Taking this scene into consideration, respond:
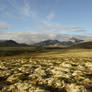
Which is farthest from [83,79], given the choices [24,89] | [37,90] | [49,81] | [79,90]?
[24,89]

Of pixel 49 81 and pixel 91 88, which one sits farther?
pixel 49 81

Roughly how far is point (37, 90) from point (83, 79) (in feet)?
29.9

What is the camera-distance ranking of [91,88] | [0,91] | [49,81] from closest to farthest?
1. [0,91]
2. [91,88]
3. [49,81]

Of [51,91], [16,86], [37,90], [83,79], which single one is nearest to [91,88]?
[83,79]

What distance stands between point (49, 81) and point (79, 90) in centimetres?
522

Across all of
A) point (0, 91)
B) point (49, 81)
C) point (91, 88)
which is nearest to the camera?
point (0, 91)

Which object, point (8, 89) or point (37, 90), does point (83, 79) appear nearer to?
point (37, 90)

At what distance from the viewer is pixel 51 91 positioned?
13484mm

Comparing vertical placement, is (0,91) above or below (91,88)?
above

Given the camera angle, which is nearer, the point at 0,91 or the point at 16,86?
the point at 0,91

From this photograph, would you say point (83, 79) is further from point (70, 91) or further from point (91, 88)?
point (70, 91)

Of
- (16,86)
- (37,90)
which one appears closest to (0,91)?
(16,86)

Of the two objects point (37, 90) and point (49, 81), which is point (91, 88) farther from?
point (37, 90)

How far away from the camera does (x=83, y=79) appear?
685 inches
